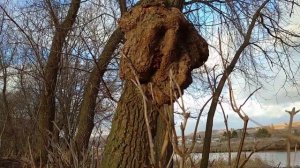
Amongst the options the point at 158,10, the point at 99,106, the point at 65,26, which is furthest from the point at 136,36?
the point at 99,106

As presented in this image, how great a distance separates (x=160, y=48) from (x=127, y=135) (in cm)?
171

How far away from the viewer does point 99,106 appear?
1106cm

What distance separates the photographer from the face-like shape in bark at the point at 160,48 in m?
2.46

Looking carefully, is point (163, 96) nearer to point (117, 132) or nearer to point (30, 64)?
point (117, 132)

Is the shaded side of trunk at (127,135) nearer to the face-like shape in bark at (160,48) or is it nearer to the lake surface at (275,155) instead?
the lake surface at (275,155)

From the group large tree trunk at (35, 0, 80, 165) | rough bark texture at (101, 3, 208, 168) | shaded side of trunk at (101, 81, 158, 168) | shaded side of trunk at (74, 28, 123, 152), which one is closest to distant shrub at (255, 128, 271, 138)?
rough bark texture at (101, 3, 208, 168)

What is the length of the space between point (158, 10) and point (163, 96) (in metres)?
0.92

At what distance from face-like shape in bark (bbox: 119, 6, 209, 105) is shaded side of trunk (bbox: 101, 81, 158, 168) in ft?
4.28

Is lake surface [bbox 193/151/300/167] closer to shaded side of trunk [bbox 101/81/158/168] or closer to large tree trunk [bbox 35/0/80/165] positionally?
shaded side of trunk [bbox 101/81/158/168]

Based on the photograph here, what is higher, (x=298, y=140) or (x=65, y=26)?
(x=65, y=26)

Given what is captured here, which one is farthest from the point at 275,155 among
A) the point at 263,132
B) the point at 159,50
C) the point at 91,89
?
the point at 263,132

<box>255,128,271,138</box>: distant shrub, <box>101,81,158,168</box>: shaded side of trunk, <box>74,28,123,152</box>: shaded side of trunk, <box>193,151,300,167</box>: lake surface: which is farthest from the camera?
<box>74,28,123,152</box>: shaded side of trunk

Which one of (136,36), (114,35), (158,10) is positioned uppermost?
(114,35)

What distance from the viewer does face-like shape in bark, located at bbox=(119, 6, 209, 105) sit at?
2.46m
